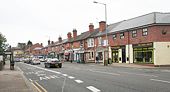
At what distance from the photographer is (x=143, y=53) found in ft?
156

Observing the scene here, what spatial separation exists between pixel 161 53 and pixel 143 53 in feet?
12.2

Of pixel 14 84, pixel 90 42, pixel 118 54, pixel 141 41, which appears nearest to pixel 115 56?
pixel 118 54

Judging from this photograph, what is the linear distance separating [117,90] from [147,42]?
32802mm

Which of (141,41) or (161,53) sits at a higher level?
(141,41)

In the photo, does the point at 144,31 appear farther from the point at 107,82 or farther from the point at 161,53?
the point at 107,82

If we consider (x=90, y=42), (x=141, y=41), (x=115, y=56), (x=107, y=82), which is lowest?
(x=107, y=82)

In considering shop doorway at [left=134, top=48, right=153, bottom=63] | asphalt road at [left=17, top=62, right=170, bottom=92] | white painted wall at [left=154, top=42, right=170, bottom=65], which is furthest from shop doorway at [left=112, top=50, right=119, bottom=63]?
asphalt road at [left=17, top=62, right=170, bottom=92]

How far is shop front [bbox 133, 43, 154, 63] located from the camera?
45531 mm

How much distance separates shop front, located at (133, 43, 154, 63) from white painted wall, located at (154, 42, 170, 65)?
0.94m

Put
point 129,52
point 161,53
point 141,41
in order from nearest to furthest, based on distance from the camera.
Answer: point 161,53 < point 141,41 < point 129,52

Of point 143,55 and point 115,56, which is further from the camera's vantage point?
point 115,56

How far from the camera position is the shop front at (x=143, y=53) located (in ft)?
149

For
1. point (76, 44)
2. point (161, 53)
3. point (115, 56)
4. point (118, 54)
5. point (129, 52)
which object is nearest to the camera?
point (161, 53)

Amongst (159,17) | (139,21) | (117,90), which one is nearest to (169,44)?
(159,17)
